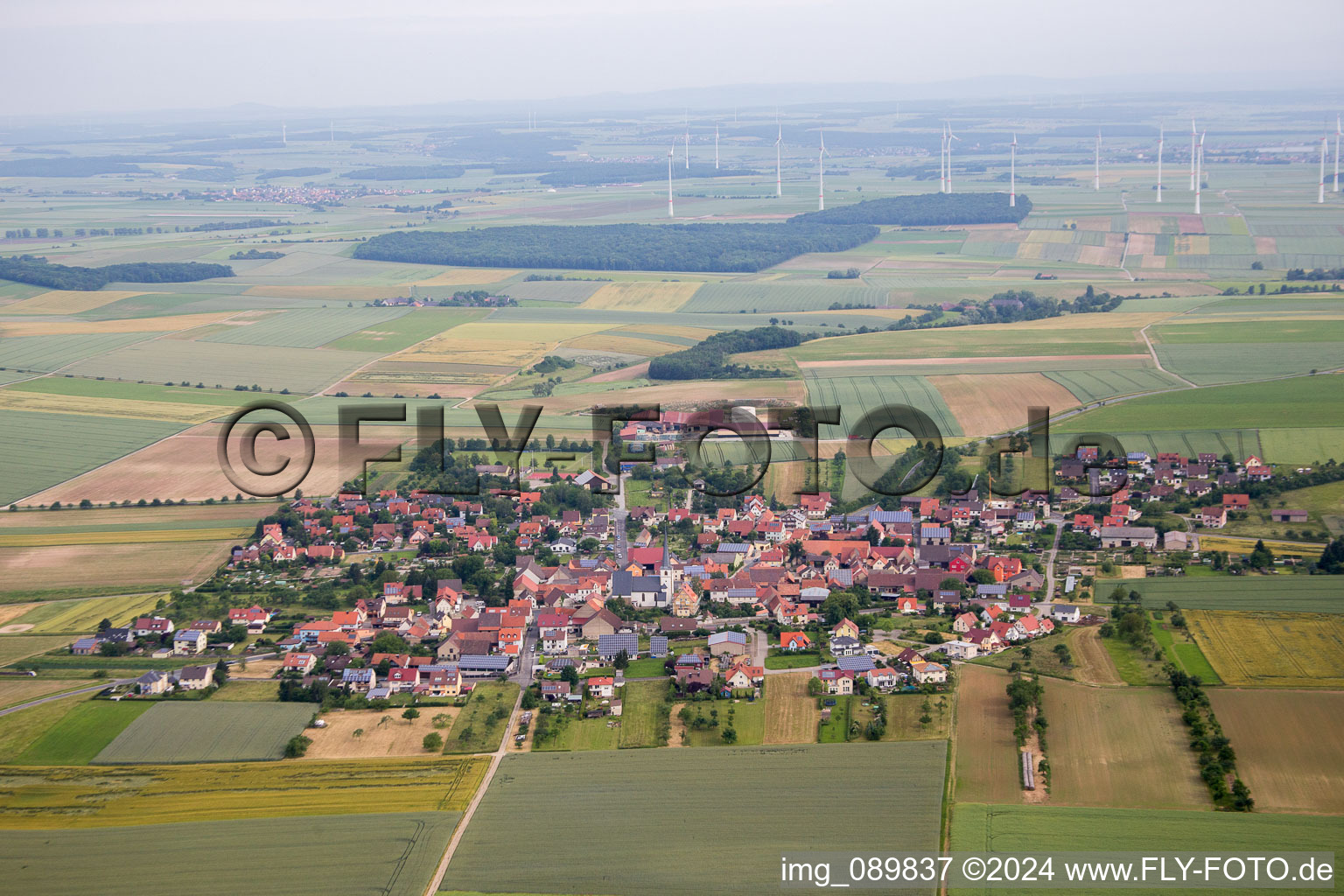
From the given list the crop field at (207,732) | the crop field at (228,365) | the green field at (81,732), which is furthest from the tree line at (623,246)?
the green field at (81,732)

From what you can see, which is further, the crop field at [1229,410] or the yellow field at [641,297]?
the yellow field at [641,297]

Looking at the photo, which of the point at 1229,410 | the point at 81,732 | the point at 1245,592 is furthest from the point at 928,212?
the point at 81,732

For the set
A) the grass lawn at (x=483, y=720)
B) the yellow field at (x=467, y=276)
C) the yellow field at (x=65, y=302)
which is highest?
the yellow field at (x=467, y=276)

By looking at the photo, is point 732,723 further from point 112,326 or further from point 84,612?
point 112,326

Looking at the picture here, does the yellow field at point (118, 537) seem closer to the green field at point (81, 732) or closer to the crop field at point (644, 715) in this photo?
the green field at point (81, 732)

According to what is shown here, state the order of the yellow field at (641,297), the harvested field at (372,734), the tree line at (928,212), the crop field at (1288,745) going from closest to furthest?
the crop field at (1288,745)
the harvested field at (372,734)
the yellow field at (641,297)
the tree line at (928,212)

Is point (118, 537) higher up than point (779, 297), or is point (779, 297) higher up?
point (779, 297)

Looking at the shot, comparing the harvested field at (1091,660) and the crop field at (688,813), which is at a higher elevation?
the harvested field at (1091,660)
